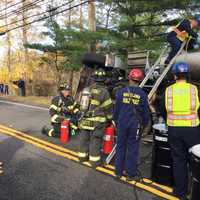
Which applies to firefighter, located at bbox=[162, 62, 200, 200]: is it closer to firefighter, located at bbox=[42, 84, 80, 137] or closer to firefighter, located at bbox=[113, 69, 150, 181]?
firefighter, located at bbox=[113, 69, 150, 181]

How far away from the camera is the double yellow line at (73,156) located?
17.6 feet

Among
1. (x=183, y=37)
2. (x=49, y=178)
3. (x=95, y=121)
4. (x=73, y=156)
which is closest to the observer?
(x=49, y=178)

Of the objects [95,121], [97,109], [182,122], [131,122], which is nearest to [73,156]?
[95,121]

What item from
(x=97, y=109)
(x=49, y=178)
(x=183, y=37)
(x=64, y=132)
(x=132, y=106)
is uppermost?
(x=183, y=37)

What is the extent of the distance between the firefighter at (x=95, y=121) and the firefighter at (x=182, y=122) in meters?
1.91

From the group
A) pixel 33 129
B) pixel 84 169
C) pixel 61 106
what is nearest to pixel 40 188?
pixel 84 169

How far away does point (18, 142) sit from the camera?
8.46 meters

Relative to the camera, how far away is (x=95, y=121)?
670 centimetres

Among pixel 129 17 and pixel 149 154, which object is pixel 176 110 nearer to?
pixel 149 154

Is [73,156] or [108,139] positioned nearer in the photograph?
[108,139]

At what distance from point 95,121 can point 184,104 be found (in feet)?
7.27

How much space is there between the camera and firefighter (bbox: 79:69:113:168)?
6.66 metres

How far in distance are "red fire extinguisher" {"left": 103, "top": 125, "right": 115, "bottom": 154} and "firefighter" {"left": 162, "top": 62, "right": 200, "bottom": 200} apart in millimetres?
2155

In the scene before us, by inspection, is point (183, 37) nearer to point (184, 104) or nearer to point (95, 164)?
point (184, 104)
